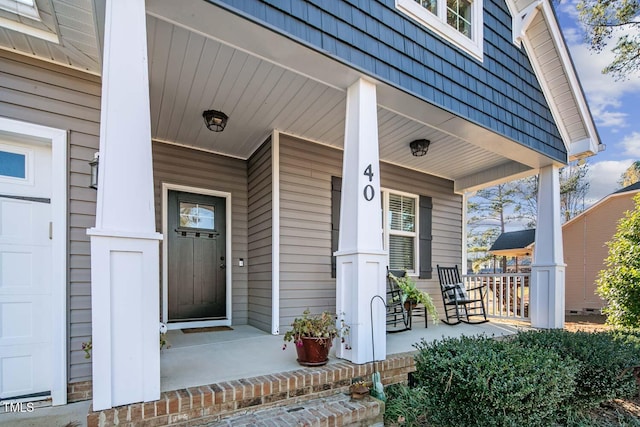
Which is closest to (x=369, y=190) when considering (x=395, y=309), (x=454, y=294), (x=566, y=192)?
(x=395, y=309)

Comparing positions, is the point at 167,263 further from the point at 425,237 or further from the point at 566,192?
the point at 566,192

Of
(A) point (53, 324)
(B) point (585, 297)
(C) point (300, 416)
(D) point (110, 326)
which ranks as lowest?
(B) point (585, 297)

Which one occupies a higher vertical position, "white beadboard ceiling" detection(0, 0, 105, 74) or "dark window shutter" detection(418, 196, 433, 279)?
"white beadboard ceiling" detection(0, 0, 105, 74)

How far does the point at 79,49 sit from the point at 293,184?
2.42 metres

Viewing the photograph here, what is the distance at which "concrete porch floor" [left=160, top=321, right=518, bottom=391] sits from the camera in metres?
2.28

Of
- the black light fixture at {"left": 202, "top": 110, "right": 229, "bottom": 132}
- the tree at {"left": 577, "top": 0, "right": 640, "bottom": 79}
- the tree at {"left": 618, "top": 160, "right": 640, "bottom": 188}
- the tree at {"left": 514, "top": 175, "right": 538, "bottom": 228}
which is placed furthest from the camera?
the tree at {"left": 514, "top": 175, "right": 538, "bottom": 228}

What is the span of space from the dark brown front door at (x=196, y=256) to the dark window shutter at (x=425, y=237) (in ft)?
10.4

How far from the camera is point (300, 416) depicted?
206 centimetres

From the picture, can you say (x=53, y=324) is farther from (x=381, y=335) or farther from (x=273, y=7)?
(x=273, y=7)

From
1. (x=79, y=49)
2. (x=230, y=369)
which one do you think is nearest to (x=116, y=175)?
(x=79, y=49)

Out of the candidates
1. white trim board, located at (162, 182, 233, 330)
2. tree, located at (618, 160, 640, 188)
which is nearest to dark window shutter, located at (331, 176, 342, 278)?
white trim board, located at (162, 182, 233, 330)

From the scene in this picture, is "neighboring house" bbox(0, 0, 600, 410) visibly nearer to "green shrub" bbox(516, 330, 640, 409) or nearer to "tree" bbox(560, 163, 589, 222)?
"green shrub" bbox(516, 330, 640, 409)

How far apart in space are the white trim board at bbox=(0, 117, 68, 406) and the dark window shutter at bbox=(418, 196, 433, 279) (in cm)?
468

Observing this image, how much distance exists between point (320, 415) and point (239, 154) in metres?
3.61
